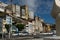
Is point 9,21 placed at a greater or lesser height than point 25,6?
lesser

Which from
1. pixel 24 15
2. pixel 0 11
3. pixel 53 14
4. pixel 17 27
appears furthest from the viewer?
pixel 24 15

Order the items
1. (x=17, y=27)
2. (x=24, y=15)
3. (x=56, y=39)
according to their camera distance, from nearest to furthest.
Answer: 1. (x=56, y=39)
2. (x=17, y=27)
3. (x=24, y=15)

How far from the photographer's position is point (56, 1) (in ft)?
38.0

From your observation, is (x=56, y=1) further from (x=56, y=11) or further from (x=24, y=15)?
(x=24, y=15)

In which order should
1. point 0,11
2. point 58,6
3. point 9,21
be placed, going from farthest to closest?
point 0,11 → point 9,21 → point 58,6

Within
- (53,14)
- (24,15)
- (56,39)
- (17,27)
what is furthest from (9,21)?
(24,15)

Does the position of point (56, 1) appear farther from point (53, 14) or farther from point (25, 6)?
point (25, 6)

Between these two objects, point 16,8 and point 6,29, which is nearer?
point 6,29

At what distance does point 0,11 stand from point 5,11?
421 cm

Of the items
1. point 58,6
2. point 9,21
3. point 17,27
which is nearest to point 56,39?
point 58,6

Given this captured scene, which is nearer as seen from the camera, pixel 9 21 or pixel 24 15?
pixel 9 21

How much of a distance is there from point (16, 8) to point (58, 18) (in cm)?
11513

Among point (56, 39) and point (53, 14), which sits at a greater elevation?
point (53, 14)

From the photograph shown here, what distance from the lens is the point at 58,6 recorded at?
11.3 meters
